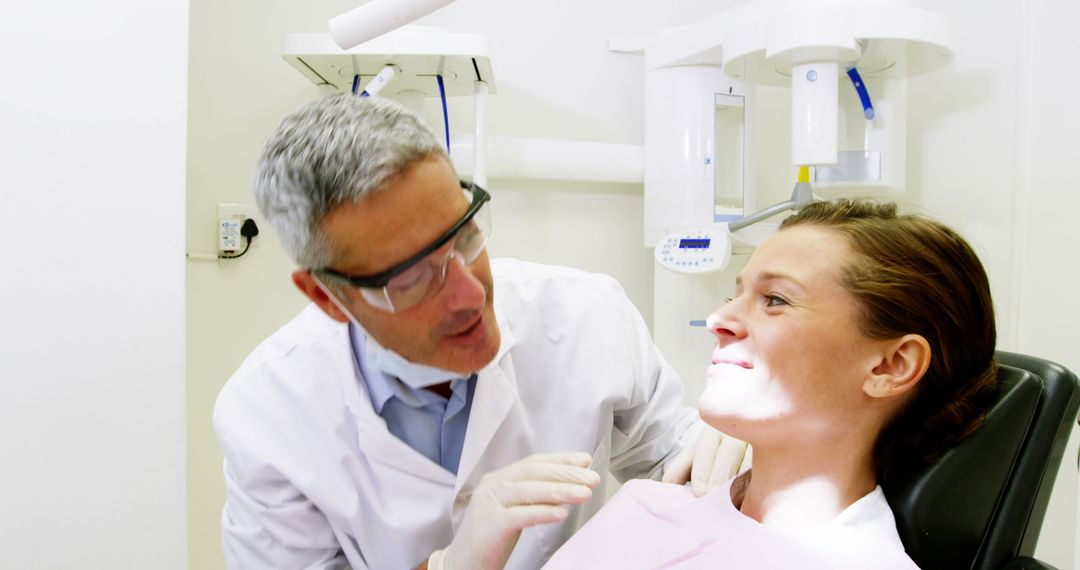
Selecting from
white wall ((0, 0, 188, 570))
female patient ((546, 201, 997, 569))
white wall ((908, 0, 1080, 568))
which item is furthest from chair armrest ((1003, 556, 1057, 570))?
white wall ((0, 0, 188, 570))

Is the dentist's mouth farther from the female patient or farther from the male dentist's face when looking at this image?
the male dentist's face

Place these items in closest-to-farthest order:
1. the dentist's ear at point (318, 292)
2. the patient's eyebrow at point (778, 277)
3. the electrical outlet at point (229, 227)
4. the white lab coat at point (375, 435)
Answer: the patient's eyebrow at point (778, 277), the dentist's ear at point (318, 292), the white lab coat at point (375, 435), the electrical outlet at point (229, 227)

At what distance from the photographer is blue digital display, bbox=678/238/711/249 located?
1.91 meters

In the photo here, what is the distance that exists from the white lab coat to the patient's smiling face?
0.36 m

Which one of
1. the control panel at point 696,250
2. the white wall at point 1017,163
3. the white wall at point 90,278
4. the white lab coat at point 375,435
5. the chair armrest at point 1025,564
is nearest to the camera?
the chair armrest at point 1025,564

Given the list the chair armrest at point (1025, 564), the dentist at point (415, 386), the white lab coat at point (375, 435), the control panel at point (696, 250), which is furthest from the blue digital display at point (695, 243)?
the chair armrest at point (1025, 564)

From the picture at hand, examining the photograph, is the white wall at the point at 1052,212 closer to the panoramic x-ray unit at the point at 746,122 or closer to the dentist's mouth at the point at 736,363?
the panoramic x-ray unit at the point at 746,122

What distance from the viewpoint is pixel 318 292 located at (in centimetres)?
112

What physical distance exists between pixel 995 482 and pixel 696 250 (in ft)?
3.46

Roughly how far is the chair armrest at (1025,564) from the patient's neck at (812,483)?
0.56 feet

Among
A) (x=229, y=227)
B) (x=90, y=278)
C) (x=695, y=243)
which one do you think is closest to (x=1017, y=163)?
(x=695, y=243)

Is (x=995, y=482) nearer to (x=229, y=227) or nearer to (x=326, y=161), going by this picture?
(x=326, y=161)

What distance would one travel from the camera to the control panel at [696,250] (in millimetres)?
1868

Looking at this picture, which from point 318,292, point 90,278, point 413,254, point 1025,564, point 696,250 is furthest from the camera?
point 696,250
